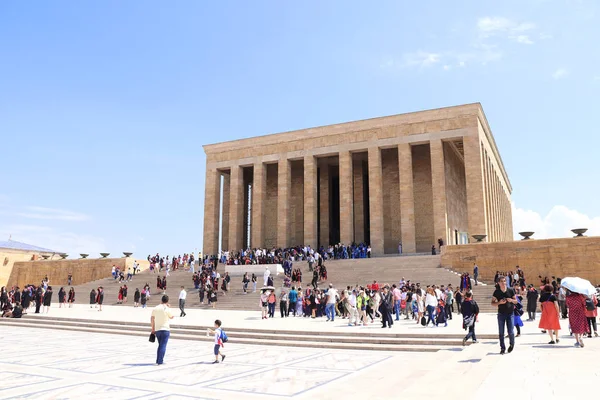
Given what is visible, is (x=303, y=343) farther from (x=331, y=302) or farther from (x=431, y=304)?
(x=331, y=302)

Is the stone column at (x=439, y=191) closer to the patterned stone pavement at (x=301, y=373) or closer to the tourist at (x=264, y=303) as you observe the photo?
the tourist at (x=264, y=303)

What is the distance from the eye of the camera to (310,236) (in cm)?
3281

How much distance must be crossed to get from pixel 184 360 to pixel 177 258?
78.7ft

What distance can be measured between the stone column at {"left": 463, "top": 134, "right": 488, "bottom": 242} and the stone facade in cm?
6

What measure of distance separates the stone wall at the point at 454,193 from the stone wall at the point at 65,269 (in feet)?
73.6

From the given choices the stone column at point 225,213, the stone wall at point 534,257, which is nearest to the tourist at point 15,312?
the stone wall at point 534,257

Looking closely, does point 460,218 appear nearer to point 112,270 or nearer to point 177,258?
point 177,258

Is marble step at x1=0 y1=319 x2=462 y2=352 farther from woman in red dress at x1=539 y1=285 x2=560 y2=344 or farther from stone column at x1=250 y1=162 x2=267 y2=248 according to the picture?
stone column at x1=250 y1=162 x2=267 y2=248

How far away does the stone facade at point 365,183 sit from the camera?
98.4ft

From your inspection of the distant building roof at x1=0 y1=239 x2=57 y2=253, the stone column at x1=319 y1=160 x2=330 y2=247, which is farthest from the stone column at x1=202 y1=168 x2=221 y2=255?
the distant building roof at x1=0 y1=239 x2=57 y2=253

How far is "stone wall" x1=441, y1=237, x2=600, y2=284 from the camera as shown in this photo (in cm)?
2045

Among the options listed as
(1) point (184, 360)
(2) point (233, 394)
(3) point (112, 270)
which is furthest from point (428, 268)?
(3) point (112, 270)

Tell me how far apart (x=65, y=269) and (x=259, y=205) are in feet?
49.4

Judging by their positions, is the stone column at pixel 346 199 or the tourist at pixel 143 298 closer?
the tourist at pixel 143 298
